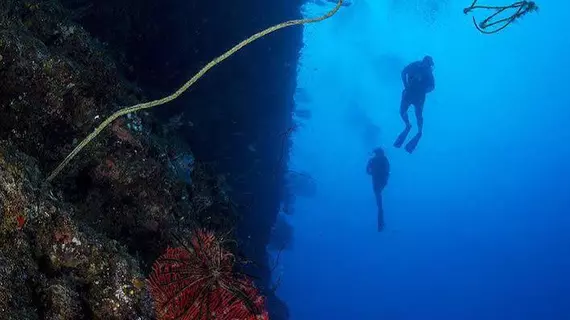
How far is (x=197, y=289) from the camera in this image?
306cm

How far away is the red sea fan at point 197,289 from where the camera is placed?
302 cm

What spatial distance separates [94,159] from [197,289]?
2060 mm

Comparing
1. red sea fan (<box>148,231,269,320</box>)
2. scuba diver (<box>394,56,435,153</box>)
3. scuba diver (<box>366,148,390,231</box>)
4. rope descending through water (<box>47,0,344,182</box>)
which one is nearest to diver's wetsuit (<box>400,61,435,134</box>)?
scuba diver (<box>394,56,435,153</box>)

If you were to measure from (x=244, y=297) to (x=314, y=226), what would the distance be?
433 feet

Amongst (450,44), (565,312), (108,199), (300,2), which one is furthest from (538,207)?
(108,199)

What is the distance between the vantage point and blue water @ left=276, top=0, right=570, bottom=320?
119 meters

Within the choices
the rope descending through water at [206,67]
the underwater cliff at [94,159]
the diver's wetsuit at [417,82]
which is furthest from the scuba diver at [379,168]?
the rope descending through water at [206,67]

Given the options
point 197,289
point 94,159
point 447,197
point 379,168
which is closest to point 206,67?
point 197,289

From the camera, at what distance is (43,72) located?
3.81 meters

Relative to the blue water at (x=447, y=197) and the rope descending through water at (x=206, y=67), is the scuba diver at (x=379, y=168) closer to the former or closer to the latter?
the rope descending through water at (x=206, y=67)

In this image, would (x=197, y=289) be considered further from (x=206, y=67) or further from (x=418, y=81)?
(x=418, y=81)

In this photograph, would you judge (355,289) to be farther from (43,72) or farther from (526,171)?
(43,72)

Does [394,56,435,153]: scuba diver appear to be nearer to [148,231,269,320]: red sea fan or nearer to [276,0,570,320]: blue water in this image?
[148,231,269,320]: red sea fan

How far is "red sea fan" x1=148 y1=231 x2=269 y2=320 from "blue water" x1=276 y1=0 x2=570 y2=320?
106225 mm
